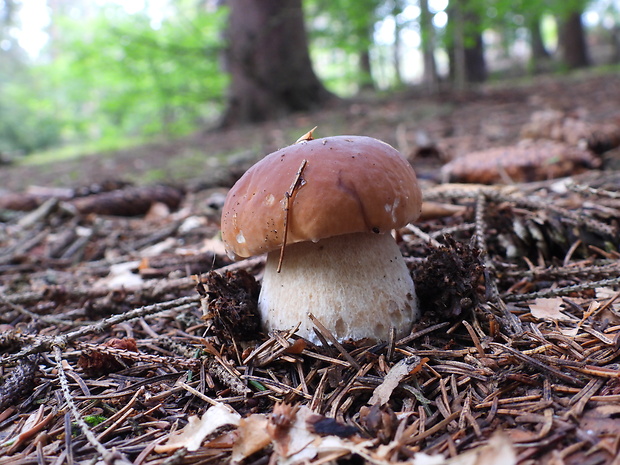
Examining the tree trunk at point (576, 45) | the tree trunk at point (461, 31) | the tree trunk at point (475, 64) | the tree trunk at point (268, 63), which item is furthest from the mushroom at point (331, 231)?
the tree trunk at point (576, 45)

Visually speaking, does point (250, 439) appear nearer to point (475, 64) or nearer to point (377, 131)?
point (377, 131)

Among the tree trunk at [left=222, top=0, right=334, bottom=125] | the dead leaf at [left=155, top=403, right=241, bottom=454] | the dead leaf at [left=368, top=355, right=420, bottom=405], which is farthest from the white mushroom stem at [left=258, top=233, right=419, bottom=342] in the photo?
the tree trunk at [left=222, top=0, right=334, bottom=125]

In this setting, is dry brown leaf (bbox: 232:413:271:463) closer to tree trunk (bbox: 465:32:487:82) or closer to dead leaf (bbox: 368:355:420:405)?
dead leaf (bbox: 368:355:420:405)

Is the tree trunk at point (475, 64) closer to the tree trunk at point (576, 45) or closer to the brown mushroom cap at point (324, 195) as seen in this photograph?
the tree trunk at point (576, 45)

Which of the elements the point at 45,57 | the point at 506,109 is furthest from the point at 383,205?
the point at 45,57

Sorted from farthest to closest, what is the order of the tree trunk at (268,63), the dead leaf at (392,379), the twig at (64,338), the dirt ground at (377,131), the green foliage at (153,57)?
the tree trunk at (268,63), the green foliage at (153,57), the dirt ground at (377,131), the twig at (64,338), the dead leaf at (392,379)
